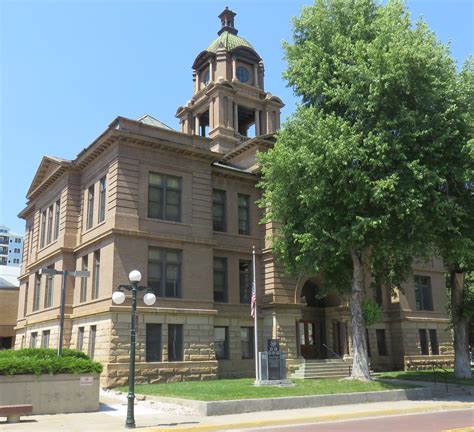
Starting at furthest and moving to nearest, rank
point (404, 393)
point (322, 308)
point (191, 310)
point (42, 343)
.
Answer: point (322, 308) < point (42, 343) < point (191, 310) < point (404, 393)

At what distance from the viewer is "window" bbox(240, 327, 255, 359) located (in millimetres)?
31719

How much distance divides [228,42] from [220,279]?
27924 millimetres

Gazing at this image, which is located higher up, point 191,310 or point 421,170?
point 421,170

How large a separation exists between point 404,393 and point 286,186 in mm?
11033

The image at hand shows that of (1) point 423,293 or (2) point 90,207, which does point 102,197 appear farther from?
(1) point 423,293

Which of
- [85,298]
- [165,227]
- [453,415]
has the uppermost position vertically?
[165,227]

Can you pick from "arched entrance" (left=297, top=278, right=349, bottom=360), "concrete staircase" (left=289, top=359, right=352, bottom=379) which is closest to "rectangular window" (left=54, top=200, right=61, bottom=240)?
"arched entrance" (left=297, top=278, right=349, bottom=360)

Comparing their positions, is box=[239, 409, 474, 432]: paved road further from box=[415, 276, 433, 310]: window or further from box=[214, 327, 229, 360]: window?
box=[415, 276, 433, 310]: window

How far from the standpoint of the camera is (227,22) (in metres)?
53.4

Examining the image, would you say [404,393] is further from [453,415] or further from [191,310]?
[191,310]

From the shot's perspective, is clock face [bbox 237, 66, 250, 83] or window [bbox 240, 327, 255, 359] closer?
window [bbox 240, 327, 255, 359]

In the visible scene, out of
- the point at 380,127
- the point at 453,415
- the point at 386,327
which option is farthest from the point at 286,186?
the point at 386,327

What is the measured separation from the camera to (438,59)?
81.2 feet

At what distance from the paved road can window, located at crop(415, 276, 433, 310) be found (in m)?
23.6
